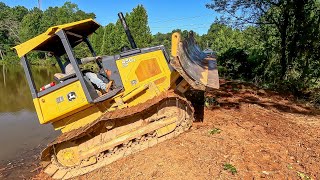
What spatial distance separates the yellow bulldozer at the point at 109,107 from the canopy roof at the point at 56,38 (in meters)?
0.02

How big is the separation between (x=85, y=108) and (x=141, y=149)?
1477 millimetres

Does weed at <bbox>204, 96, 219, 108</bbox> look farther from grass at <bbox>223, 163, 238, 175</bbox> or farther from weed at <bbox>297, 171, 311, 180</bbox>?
weed at <bbox>297, 171, 311, 180</bbox>

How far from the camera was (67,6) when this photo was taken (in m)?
96.2

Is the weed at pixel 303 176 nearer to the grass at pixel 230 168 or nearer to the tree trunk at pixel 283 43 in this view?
the grass at pixel 230 168

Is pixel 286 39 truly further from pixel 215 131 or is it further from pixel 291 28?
pixel 215 131

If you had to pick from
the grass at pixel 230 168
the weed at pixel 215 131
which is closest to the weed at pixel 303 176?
the grass at pixel 230 168

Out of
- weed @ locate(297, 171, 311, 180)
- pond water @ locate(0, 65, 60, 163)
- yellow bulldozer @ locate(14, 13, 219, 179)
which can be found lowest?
pond water @ locate(0, 65, 60, 163)

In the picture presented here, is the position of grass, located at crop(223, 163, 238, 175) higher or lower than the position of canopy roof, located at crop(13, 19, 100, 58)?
lower

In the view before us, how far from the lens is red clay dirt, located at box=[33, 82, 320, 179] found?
17.4 feet

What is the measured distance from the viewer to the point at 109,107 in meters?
6.99

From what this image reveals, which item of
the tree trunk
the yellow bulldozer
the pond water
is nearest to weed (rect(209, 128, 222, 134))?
the yellow bulldozer

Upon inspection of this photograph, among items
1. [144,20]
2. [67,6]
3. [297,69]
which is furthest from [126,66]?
[67,6]

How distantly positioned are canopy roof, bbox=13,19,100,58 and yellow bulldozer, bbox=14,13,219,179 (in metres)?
0.02

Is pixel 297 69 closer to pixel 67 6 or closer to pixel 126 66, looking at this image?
pixel 126 66
